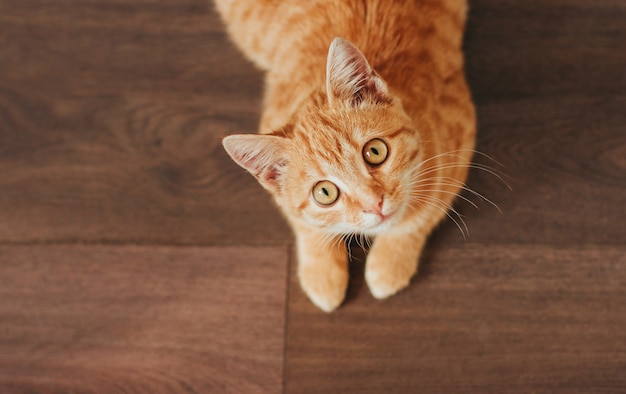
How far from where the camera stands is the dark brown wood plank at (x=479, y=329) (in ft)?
3.93

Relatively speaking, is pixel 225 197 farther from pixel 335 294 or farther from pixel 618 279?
pixel 618 279

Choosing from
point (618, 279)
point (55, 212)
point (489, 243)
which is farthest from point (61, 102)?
point (618, 279)

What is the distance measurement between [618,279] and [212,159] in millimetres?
1135

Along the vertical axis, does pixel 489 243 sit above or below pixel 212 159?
below

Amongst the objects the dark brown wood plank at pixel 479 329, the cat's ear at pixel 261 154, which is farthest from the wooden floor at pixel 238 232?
the cat's ear at pixel 261 154

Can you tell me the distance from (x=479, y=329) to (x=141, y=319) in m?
0.89

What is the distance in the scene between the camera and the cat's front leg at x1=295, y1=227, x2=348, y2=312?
121cm

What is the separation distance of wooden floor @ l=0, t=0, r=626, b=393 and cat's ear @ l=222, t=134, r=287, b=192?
1.18 feet

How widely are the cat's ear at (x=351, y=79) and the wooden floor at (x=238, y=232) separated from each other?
48 cm

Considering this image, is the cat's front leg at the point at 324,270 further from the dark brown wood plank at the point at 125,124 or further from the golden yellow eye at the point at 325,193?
the golden yellow eye at the point at 325,193

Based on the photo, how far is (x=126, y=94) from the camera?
4.67ft

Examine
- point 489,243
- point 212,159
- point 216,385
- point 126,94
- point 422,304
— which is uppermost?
point 126,94

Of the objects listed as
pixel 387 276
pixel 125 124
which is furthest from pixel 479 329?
pixel 125 124

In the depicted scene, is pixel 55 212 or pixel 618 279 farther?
pixel 55 212
